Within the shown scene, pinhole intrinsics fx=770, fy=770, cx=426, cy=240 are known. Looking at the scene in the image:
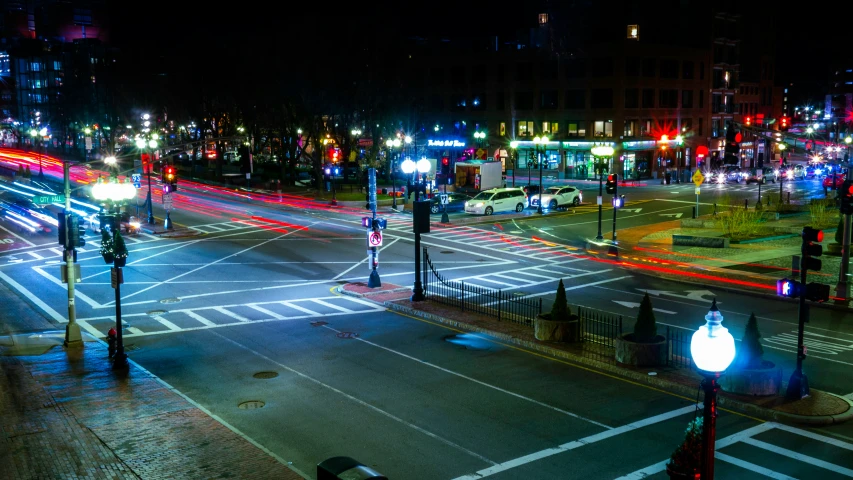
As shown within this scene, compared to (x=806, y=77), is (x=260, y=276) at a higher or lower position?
lower

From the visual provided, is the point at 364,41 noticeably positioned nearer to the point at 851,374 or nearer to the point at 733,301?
the point at 733,301

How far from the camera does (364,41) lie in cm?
7238

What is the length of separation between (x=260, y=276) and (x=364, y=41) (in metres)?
44.6

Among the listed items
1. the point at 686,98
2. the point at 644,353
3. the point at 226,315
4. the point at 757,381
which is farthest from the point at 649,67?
the point at 757,381

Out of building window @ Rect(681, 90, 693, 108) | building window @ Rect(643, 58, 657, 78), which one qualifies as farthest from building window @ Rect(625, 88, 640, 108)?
building window @ Rect(681, 90, 693, 108)

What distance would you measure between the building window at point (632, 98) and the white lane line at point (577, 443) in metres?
77.8

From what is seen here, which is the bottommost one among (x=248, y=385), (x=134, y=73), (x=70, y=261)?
(x=248, y=385)

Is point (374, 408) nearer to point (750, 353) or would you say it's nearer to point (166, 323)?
point (750, 353)

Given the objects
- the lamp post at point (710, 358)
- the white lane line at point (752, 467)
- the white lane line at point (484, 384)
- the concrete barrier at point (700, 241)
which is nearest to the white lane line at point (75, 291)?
the white lane line at point (484, 384)

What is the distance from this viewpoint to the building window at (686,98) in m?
94.3

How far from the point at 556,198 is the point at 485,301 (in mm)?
33090

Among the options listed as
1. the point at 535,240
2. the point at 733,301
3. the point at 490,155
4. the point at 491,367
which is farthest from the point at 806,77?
the point at 491,367

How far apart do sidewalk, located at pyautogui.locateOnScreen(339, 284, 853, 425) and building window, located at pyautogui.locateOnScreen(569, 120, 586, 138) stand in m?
68.5

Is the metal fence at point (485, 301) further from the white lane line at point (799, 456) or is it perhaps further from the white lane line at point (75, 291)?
the white lane line at point (75, 291)
